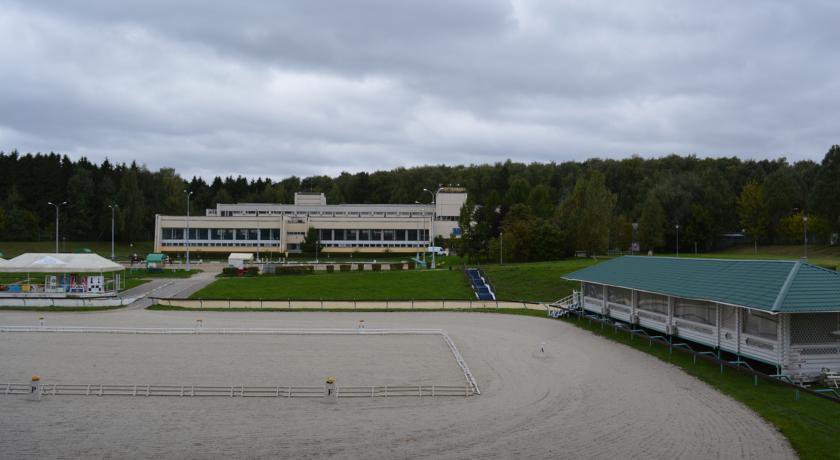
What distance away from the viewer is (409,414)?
16.3 meters

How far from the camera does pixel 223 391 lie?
18094mm

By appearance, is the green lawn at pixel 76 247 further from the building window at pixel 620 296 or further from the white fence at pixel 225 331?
the building window at pixel 620 296

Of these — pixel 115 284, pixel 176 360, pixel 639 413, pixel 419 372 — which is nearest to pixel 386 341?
pixel 419 372

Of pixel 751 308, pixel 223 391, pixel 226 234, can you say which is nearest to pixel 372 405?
pixel 223 391

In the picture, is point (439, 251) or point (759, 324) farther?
point (439, 251)

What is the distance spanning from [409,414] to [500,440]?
3.01 meters

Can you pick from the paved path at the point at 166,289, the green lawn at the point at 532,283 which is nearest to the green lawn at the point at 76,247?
the paved path at the point at 166,289

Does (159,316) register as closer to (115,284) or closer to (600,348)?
(115,284)

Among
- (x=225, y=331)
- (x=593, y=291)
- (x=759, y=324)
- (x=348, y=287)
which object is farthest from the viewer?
(x=348, y=287)

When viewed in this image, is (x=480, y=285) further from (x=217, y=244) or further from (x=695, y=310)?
(x=217, y=244)

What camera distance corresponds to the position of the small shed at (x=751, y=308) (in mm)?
19000

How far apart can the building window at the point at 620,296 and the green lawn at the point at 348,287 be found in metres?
13.6

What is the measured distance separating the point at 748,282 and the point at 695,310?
12.0ft

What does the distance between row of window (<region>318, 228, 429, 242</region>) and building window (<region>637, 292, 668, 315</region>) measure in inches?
2509
